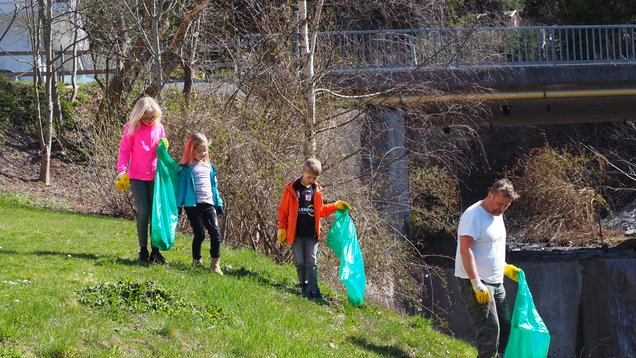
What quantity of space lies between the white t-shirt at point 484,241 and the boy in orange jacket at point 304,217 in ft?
6.34

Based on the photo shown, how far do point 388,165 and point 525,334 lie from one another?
7764 mm

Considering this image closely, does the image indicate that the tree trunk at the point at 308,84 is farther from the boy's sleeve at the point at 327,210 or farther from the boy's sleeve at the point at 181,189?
the boy's sleeve at the point at 181,189

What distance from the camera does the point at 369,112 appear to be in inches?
680

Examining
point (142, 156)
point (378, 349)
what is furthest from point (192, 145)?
point (378, 349)

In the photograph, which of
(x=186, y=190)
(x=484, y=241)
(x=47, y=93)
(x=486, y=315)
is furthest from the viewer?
(x=47, y=93)

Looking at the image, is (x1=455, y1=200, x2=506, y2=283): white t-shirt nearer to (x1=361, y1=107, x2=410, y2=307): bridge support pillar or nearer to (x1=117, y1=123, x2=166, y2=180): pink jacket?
(x1=117, y1=123, x2=166, y2=180): pink jacket

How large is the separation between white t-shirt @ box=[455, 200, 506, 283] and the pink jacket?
129 inches

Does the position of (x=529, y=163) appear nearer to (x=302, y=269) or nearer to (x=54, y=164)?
(x=54, y=164)

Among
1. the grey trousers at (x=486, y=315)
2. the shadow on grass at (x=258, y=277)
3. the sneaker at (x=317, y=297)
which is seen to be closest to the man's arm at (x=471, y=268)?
the grey trousers at (x=486, y=315)

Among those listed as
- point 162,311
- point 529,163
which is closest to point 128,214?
point 162,311

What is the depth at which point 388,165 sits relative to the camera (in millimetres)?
16375

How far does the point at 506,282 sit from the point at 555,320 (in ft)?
8.35

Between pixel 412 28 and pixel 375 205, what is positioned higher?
pixel 412 28

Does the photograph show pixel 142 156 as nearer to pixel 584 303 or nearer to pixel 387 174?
pixel 387 174
